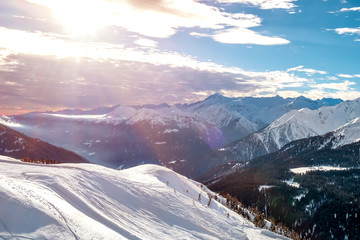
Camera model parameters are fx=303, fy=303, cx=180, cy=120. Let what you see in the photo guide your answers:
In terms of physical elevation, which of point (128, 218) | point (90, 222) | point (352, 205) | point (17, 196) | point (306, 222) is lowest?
point (306, 222)

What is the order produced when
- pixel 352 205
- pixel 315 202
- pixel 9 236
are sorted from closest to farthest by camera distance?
pixel 9 236, pixel 352 205, pixel 315 202

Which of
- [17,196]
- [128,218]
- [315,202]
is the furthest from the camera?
[315,202]

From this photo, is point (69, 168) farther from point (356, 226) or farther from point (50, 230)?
point (356, 226)

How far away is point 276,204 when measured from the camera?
197 m

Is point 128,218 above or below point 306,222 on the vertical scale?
above

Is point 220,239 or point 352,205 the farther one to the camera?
point 352,205

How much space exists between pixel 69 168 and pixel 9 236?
12.9 m

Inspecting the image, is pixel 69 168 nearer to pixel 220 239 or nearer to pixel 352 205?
pixel 220 239

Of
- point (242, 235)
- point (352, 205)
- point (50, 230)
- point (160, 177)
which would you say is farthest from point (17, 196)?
point (352, 205)

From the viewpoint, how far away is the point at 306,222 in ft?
582

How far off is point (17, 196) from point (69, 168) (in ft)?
34.2

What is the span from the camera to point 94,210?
53.9 feet

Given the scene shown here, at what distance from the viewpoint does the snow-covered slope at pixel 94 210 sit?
465 inches

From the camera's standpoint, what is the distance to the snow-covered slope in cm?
1181
